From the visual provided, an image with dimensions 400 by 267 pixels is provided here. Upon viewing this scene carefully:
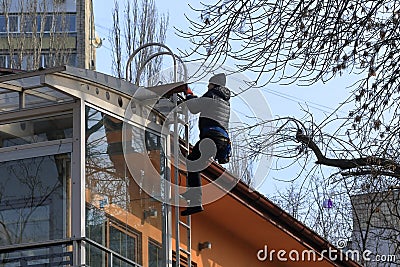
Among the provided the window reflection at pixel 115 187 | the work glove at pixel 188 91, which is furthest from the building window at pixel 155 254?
the work glove at pixel 188 91

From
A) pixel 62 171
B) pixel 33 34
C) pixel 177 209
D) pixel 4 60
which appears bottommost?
pixel 62 171

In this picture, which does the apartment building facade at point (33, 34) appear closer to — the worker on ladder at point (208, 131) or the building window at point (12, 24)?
the building window at point (12, 24)

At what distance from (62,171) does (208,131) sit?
2293mm

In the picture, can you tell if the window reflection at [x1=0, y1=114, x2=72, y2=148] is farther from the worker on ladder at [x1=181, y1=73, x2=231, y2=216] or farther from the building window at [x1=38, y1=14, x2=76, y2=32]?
the building window at [x1=38, y1=14, x2=76, y2=32]

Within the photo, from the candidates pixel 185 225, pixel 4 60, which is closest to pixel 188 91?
pixel 185 225

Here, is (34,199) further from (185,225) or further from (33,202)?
(185,225)

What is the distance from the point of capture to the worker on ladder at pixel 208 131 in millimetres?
12653

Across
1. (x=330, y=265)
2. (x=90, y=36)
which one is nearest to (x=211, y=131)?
(x=330, y=265)

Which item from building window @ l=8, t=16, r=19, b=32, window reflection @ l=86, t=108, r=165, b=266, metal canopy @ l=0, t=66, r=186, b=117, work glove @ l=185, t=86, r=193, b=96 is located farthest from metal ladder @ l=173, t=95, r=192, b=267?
building window @ l=8, t=16, r=19, b=32

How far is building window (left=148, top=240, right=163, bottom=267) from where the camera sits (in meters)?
12.3

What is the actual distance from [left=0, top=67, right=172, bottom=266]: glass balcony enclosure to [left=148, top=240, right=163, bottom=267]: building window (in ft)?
1.54

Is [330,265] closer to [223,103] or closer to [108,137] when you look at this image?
[223,103]

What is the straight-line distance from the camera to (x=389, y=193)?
11.3m

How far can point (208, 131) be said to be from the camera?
1284cm
